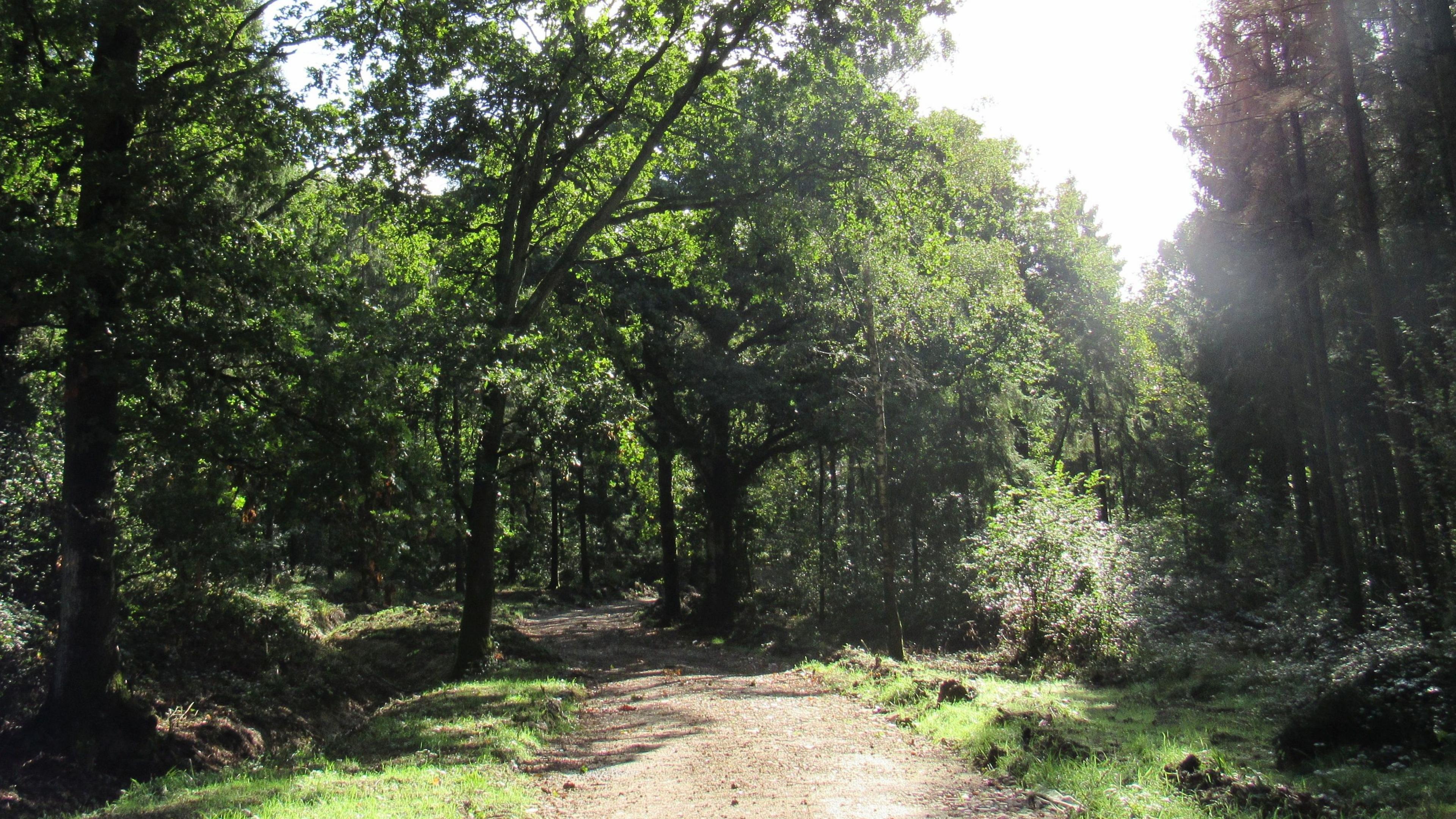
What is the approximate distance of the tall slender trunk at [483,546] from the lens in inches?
580

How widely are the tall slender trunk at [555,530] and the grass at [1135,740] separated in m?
28.2

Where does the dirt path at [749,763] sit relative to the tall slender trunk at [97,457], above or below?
below

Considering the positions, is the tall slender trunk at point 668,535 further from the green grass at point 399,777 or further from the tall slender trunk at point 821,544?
the green grass at point 399,777

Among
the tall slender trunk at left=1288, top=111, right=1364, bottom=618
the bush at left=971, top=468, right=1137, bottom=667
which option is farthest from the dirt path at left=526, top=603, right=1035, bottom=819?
the tall slender trunk at left=1288, top=111, right=1364, bottom=618

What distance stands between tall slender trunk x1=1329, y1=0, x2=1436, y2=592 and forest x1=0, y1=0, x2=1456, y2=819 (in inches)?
4.1

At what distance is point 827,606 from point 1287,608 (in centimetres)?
1238

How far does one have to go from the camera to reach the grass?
593 centimetres

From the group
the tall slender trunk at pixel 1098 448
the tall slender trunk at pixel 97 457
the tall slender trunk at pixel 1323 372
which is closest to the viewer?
the tall slender trunk at pixel 97 457

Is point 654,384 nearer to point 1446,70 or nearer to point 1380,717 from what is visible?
point 1446,70

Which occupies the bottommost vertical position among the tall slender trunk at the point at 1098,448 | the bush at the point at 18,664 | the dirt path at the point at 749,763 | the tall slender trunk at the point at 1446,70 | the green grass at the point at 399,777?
the dirt path at the point at 749,763

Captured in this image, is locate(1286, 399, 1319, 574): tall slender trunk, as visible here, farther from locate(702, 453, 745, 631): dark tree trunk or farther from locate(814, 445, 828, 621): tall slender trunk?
locate(702, 453, 745, 631): dark tree trunk

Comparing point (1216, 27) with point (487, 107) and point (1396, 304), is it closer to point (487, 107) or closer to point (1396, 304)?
point (1396, 304)

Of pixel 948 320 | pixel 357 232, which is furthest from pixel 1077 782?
pixel 357 232

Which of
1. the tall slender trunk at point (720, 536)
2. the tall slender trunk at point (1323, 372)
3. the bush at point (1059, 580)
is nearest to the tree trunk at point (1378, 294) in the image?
the tall slender trunk at point (1323, 372)
